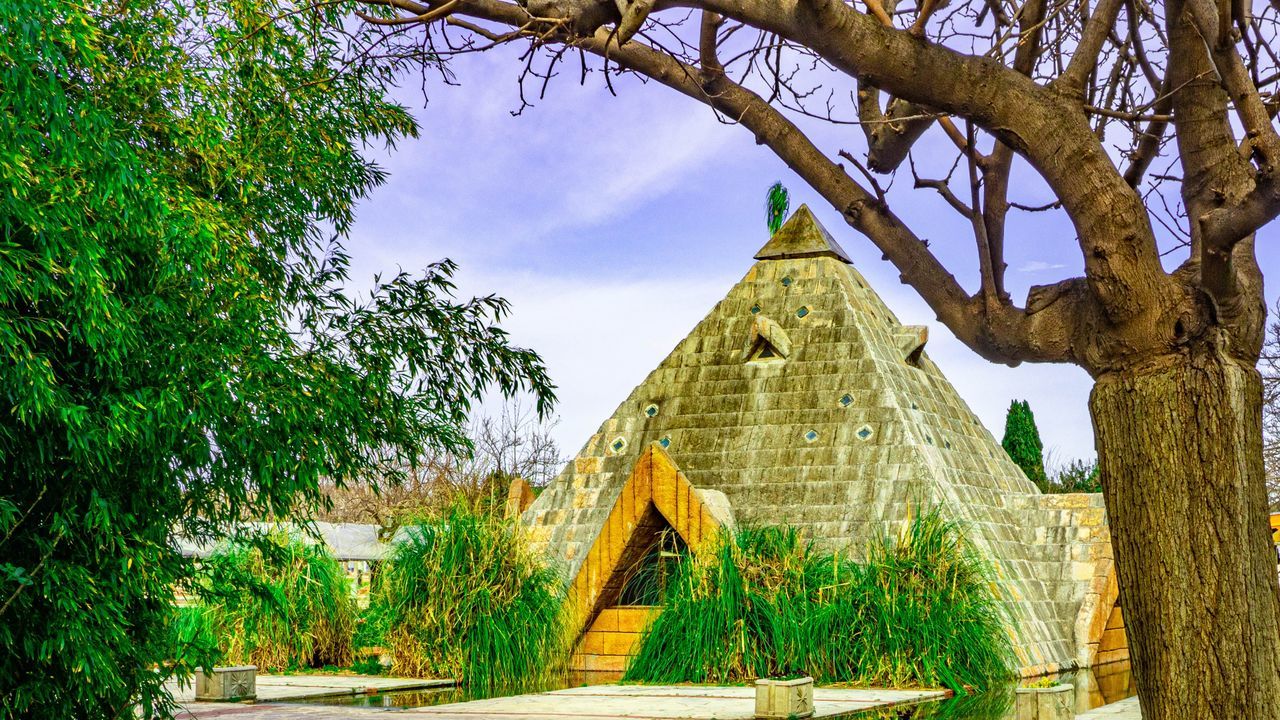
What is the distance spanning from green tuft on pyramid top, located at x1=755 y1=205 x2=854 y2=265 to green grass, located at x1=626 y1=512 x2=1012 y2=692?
6046 millimetres

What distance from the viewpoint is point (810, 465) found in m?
18.1

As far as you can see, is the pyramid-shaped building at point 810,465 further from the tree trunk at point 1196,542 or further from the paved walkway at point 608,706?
the tree trunk at point 1196,542

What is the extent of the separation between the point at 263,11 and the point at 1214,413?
947 centimetres

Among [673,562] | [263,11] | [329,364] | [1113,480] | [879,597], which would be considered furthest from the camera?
[673,562]

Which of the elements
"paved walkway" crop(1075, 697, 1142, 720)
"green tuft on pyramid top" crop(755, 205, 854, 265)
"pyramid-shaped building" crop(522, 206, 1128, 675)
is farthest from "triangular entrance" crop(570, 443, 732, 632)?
"paved walkway" crop(1075, 697, 1142, 720)

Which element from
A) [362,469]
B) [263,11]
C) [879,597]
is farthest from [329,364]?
[879,597]

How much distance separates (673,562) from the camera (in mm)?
17938

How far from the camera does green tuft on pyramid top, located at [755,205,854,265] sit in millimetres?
20266

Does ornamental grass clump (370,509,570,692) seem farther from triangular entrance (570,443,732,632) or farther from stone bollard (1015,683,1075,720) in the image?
stone bollard (1015,683,1075,720)

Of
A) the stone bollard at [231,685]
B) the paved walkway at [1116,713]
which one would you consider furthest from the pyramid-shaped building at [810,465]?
the stone bollard at [231,685]

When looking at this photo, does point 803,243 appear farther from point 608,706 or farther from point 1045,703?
point 1045,703

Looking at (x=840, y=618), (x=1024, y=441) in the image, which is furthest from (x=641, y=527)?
(x=1024, y=441)

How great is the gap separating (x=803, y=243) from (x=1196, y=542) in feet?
48.1

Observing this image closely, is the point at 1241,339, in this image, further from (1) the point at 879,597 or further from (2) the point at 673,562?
(2) the point at 673,562
